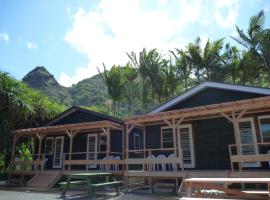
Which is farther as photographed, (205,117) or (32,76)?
(32,76)

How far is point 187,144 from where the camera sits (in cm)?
1460

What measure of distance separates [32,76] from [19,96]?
5675 centimetres

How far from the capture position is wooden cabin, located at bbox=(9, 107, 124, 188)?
52.1 ft

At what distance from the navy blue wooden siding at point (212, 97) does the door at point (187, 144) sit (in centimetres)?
144

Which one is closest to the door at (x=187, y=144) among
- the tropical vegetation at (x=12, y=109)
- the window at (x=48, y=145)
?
the window at (x=48, y=145)

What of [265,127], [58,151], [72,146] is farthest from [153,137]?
[58,151]

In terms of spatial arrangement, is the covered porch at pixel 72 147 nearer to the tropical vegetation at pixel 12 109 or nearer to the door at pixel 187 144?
the tropical vegetation at pixel 12 109

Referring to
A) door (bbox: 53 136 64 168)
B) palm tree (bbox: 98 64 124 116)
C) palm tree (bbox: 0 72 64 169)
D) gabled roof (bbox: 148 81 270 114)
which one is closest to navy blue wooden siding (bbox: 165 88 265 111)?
gabled roof (bbox: 148 81 270 114)

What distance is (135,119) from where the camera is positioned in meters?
13.7

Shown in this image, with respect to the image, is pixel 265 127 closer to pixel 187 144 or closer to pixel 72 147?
pixel 187 144

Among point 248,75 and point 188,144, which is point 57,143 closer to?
point 188,144

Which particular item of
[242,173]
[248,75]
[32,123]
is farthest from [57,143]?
[248,75]

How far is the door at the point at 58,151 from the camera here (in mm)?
19906

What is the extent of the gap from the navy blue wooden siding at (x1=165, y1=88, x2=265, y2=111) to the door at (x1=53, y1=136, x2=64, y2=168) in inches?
363
